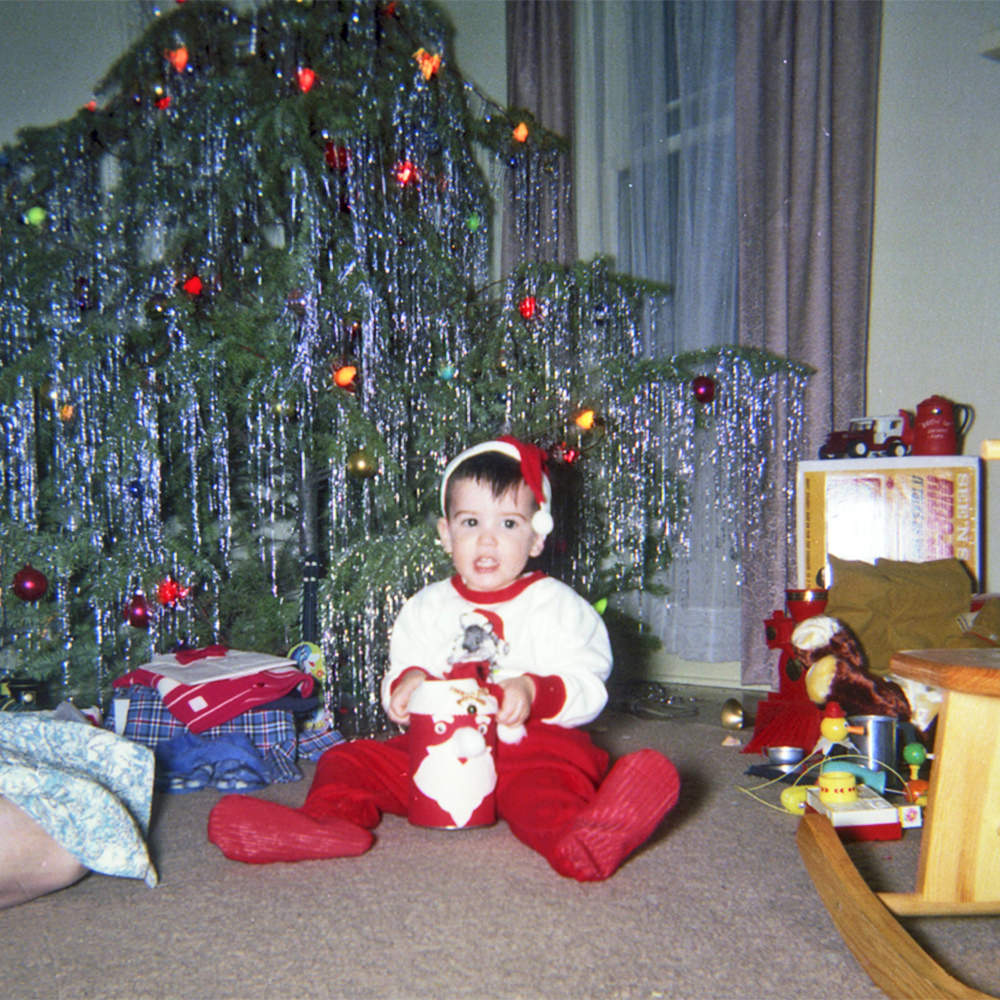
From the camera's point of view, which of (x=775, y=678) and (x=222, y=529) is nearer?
(x=222, y=529)

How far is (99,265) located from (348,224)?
495 mm

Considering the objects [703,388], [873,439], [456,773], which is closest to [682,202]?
[703,388]

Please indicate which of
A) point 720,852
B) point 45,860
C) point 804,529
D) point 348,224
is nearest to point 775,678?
point 804,529

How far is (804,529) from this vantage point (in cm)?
215

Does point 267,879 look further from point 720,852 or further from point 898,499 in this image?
point 898,499

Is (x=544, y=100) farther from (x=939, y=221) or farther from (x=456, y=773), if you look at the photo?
(x=456, y=773)

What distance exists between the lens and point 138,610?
5.91 feet

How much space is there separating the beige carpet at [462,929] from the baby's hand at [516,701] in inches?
5.9

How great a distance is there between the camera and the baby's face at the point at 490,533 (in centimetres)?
134

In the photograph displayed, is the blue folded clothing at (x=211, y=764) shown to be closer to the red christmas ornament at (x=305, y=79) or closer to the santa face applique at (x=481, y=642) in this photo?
the santa face applique at (x=481, y=642)

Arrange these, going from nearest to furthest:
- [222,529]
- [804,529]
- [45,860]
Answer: [45,860] < [222,529] < [804,529]

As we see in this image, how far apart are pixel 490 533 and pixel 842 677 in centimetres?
65

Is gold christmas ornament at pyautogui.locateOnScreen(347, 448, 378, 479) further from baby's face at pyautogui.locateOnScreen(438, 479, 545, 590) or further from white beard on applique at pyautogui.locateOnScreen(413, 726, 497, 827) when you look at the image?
white beard on applique at pyautogui.locateOnScreen(413, 726, 497, 827)

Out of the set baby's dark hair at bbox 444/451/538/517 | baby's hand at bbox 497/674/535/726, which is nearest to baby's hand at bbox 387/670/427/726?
baby's hand at bbox 497/674/535/726
